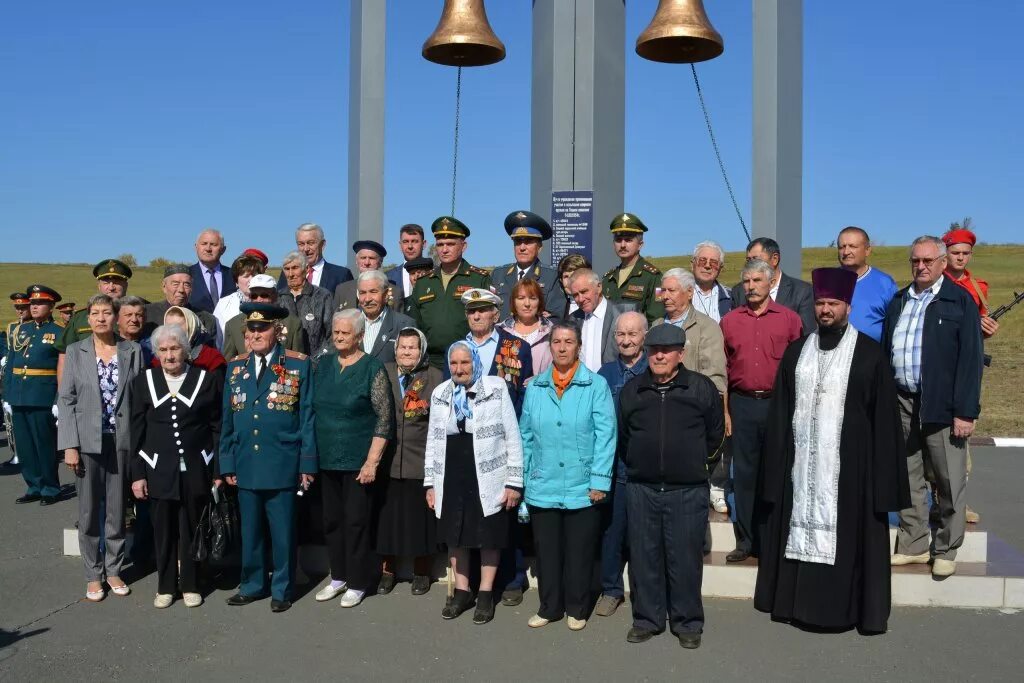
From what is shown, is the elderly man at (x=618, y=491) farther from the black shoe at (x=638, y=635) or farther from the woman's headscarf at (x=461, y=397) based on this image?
the woman's headscarf at (x=461, y=397)

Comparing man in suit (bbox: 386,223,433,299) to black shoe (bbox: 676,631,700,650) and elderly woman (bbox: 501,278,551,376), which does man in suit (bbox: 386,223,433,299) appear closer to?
elderly woman (bbox: 501,278,551,376)

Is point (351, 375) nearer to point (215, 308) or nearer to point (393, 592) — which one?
point (393, 592)

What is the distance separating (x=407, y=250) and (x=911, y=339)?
13.1ft

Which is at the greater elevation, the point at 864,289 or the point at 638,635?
the point at 864,289

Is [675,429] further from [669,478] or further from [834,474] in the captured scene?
[834,474]

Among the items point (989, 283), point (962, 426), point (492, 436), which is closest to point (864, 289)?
point (962, 426)

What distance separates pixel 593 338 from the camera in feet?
19.9

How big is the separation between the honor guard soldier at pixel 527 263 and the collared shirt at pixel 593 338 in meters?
0.55

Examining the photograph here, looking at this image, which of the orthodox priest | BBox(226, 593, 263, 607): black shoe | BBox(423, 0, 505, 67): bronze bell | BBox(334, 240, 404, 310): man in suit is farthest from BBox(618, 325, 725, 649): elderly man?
BBox(423, 0, 505, 67): bronze bell

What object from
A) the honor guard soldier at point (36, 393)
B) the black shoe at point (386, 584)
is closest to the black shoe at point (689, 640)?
the black shoe at point (386, 584)

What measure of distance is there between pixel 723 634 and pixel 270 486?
2.75 m

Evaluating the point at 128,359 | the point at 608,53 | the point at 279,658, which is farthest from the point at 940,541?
the point at 128,359

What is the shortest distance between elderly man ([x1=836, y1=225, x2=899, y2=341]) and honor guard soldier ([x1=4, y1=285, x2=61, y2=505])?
24.7ft

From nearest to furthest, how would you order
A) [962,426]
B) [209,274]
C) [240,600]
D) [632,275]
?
1. [962,426]
2. [240,600]
3. [632,275]
4. [209,274]
